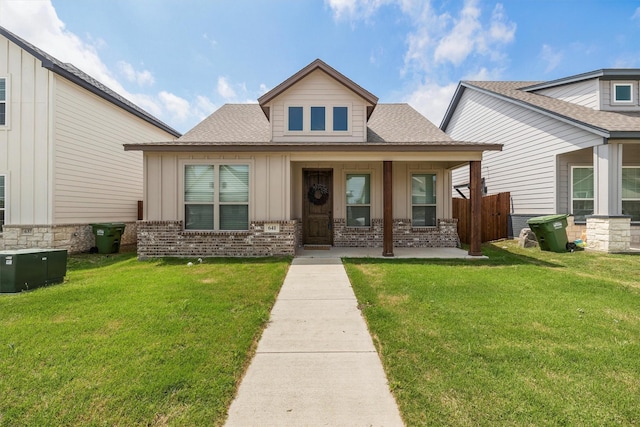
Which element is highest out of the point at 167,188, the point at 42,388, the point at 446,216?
the point at 167,188

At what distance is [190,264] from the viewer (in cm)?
691

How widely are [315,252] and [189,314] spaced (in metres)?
5.04

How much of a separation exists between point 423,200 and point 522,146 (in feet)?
17.9

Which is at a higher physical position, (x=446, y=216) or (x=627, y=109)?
(x=627, y=109)

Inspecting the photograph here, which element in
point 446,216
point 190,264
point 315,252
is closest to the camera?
point 190,264

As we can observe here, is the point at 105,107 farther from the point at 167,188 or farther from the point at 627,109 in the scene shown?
the point at 627,109

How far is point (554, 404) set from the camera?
7.09ft

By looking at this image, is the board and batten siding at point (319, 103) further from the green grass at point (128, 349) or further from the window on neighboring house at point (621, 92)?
the window on neighboring house at point (621, 92)

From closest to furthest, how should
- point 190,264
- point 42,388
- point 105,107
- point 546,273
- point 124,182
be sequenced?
point 42,388 → point 546,273 → point 190,264 → point 105,107 → point 124,182

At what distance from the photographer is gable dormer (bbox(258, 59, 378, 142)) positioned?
8359 mm

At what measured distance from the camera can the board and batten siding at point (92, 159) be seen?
8789 mm

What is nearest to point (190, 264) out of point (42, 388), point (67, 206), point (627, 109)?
point (42, 388)

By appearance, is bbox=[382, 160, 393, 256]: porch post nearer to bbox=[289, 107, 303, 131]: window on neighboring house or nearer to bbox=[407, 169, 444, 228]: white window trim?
bbox=[407, 169, 444, 228]: white window trim

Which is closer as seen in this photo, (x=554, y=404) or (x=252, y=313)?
(x=554, y=404)
